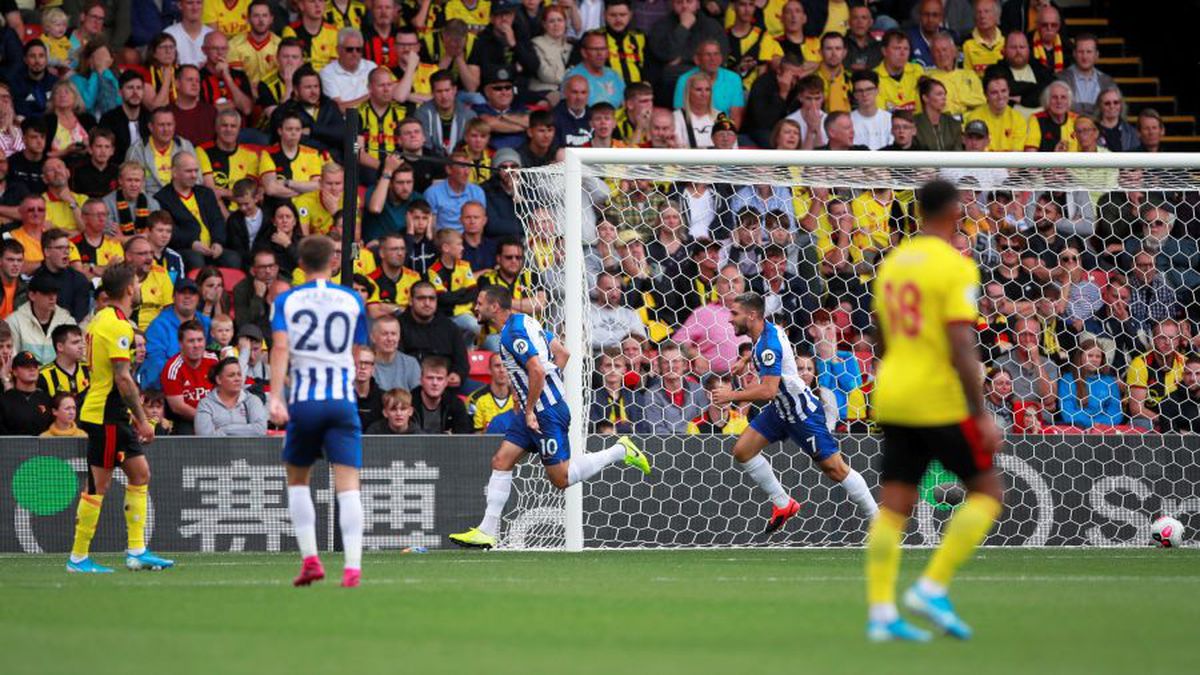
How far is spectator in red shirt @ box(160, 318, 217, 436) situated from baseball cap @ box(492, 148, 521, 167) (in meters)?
3.92

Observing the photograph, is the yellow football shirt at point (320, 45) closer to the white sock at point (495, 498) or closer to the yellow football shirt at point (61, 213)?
the yellow football shirt at point (61, 213)

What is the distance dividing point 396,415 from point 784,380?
345 centimetres

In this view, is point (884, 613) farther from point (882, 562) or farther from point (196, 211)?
point (196, 211)

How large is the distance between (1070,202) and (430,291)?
6181 millimetres

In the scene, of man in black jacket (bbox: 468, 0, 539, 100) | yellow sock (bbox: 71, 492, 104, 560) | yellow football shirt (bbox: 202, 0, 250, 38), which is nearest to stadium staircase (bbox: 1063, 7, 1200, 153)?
man in black jacket (bbox: 468, 0, 539, 100)

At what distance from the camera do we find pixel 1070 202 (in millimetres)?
16719

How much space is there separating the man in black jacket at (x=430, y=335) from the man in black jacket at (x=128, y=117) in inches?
134

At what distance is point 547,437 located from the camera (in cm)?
1380

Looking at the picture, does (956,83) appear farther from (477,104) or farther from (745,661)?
(745,661)

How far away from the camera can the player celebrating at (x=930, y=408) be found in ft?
25.0

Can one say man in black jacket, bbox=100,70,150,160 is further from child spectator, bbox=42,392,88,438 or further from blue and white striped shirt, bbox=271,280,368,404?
blue and white striped shirt, bbox=271,280,368,404

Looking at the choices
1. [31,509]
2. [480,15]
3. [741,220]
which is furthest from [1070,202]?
[31,509]

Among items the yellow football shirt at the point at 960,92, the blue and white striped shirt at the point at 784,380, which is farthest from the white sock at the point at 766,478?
the yellow football shirt at the point at 960,92

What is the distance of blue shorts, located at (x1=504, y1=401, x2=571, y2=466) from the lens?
13805 mm
